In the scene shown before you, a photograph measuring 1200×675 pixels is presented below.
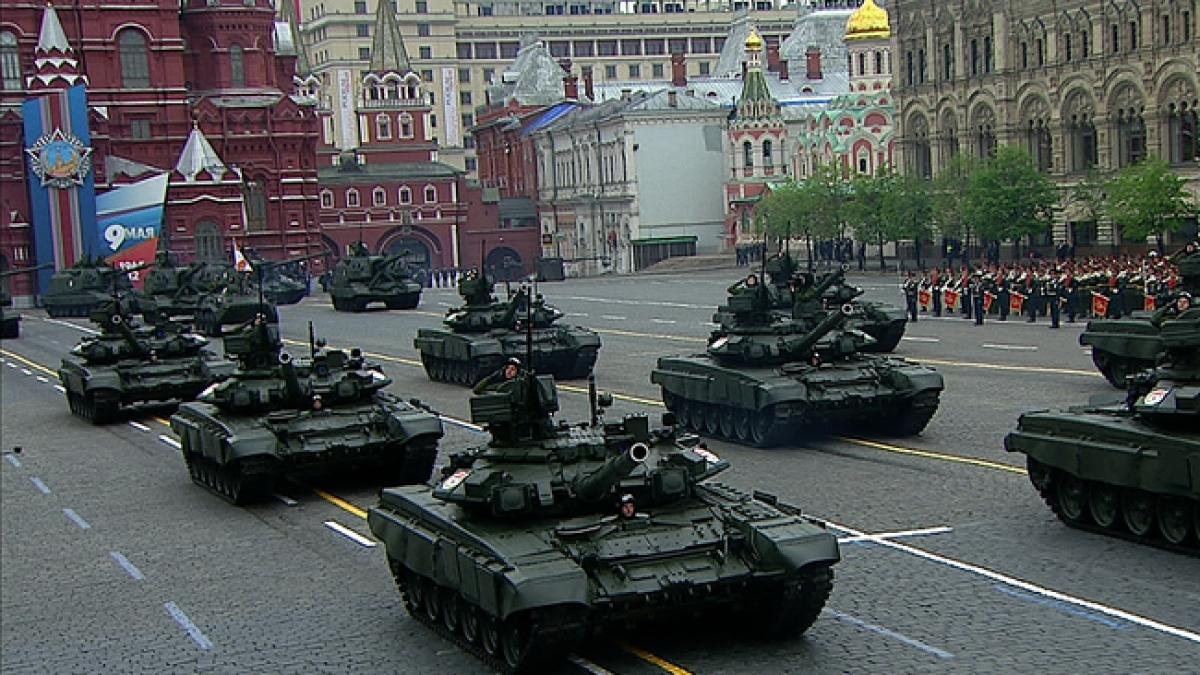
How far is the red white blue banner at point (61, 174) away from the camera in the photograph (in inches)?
3246

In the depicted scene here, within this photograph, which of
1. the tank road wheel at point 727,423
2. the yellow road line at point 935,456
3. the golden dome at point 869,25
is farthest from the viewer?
the golden dome at point 869,25

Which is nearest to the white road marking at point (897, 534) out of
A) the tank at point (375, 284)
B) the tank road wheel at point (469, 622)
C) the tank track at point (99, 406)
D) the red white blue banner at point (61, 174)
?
the tank road wheel at point (469, 622)

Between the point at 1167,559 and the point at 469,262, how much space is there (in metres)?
97.0

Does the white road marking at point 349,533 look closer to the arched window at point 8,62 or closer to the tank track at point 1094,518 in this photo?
the tank track at point 1094,518

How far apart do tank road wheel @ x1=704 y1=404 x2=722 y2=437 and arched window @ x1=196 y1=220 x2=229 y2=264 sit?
64.0 m

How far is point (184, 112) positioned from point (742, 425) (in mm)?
69212

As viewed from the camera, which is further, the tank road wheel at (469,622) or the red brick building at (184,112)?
the red brick building at (184,112)

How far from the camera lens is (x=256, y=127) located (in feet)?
303

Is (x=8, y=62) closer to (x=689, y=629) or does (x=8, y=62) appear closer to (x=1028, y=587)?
(x=689, y=629)

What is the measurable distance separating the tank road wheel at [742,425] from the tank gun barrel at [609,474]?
11.0 metres

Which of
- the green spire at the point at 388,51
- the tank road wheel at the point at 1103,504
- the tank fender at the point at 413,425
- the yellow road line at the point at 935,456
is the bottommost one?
the yellow road line at the point at 935,456

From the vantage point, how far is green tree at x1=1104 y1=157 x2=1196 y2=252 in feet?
184

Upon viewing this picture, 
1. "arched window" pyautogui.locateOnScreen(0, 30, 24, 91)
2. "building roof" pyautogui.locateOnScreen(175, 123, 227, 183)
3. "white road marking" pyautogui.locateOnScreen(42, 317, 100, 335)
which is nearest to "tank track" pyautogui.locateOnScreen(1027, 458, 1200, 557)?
"white road marking" pyautogui.locateOnScreen(42, 317, 100, 335)

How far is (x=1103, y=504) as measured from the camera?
18766 millimetres
